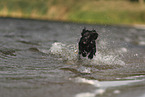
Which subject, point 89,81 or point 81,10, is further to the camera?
point 81,10

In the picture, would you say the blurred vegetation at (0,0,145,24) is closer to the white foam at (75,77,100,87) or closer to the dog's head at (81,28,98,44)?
the dog's head at (81,28,98,44)

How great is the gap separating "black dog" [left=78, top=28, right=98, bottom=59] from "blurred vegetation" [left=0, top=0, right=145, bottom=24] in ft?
291

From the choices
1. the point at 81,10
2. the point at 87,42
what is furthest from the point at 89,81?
the point at 81,10

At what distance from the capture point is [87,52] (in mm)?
8680

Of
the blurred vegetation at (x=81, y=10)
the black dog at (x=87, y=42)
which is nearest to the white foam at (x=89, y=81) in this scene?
the black dog at (x=87, y=42)

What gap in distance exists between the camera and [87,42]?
840cm

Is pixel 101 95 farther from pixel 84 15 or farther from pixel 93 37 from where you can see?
pixel 84 15

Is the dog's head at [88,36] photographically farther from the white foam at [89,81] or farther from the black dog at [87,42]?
the white foam at [89,81]

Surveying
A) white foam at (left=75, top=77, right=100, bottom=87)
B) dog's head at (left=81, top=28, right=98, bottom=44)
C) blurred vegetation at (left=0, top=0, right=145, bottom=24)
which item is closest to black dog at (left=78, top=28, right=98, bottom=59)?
dog's head at (left=81, top=28, right=98, bottom=44)

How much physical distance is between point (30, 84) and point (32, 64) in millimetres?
2710

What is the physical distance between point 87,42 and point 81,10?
110747 millimetres

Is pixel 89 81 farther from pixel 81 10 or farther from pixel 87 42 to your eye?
pixel 81 10

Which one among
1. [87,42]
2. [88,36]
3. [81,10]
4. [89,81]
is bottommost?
[89,81]

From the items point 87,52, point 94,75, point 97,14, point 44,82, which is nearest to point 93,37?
point 87,52
